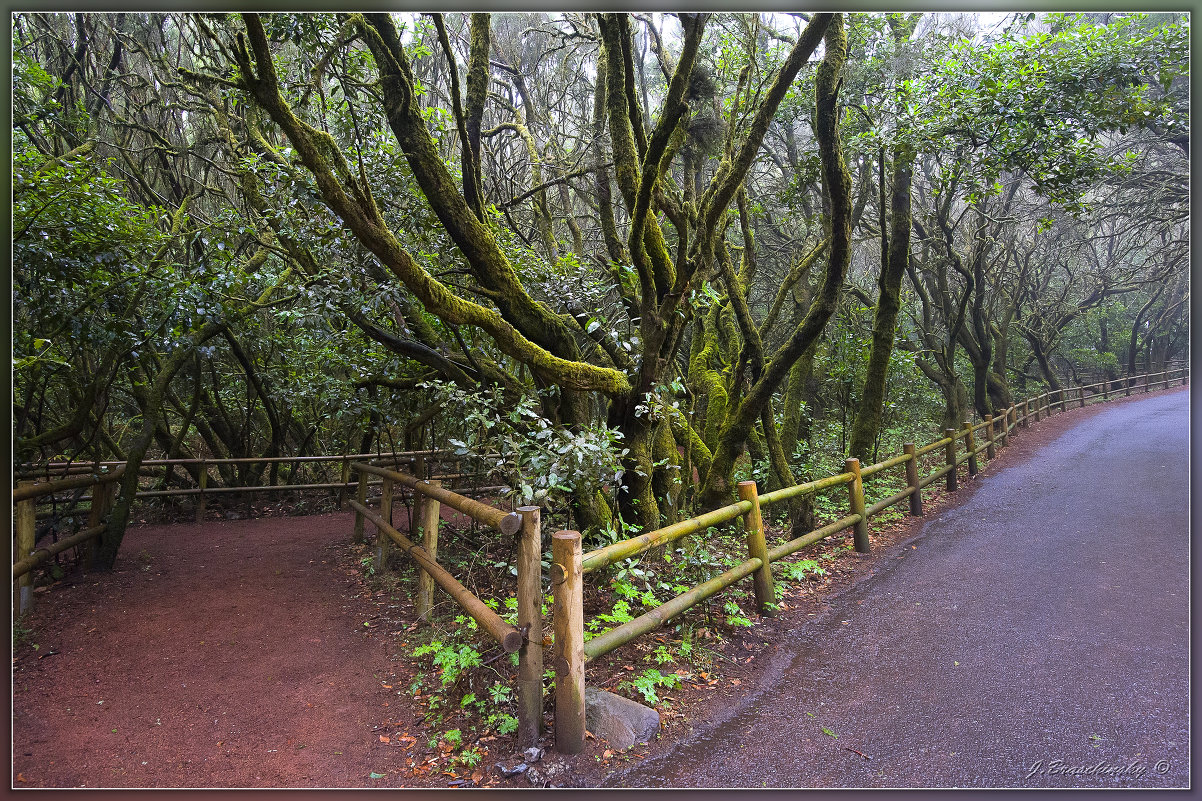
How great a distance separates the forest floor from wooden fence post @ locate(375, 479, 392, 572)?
0.82ft

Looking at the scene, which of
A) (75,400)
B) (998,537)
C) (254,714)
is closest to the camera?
(254,714)

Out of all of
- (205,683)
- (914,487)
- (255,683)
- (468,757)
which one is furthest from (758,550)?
(914,487)

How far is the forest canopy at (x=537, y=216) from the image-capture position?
3826 mm

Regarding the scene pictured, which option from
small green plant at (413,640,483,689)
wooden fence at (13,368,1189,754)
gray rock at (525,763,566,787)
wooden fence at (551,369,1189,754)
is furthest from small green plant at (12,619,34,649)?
wooden fence at (551,369,1189,754)

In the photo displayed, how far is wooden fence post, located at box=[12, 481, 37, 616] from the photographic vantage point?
12.9 ft

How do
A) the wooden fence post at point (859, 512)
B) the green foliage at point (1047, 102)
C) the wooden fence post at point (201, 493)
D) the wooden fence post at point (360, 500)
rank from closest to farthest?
the green foliage at point (1047, 102), the wooden fence post at point (859, 512), the wooden fence post at point (360, 500), the wooden fence post at point (201, 493)

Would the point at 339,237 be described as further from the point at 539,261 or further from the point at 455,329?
the point at 539,261

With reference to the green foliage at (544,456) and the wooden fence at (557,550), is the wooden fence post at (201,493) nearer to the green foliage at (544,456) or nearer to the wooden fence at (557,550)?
the wooden fence at (557,550)

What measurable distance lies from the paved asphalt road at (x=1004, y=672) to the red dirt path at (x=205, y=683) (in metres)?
1.48

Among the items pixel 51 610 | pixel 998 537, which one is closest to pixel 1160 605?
pixel 998 537

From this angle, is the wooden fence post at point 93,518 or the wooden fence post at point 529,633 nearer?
the wooden fence post at point 529,633

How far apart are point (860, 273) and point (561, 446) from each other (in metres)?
13.1

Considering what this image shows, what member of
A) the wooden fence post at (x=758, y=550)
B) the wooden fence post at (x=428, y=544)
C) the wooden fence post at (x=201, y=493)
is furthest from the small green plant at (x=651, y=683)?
the wooden fence post at (x=201, y=493)

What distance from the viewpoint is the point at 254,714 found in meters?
3.05
